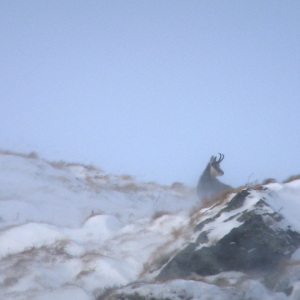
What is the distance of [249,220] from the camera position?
14.6 ft

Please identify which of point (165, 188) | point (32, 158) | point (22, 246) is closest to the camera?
point (22, 246)

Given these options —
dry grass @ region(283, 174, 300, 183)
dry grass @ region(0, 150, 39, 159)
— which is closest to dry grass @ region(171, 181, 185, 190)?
dry grass @ region(0, 150, 39, 159)

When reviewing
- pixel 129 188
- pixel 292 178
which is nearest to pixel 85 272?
pixel 292 178

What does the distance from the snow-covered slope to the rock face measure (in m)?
0.09

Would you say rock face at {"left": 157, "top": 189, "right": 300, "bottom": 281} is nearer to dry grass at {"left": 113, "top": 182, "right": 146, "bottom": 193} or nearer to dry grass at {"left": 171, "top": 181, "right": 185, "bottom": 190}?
dry grass at {"left": 113, "top": 182, "right": 146, "bottom": 193}

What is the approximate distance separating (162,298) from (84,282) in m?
1.74

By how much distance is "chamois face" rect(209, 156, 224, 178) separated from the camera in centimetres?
1241

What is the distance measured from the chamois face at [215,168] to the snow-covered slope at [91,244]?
3.07 meters

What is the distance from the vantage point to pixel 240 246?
4.22 m

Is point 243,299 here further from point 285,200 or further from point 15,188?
point 15,188

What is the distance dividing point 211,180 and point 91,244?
6.51m

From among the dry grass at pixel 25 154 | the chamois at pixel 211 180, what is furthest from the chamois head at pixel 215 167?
the dry grass at pixel 25 154

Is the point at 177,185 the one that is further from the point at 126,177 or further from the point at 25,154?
the point at 25,154

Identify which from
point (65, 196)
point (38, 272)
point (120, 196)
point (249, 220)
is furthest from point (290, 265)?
point (120, 196)
